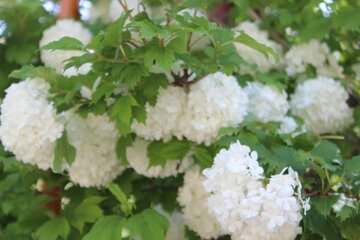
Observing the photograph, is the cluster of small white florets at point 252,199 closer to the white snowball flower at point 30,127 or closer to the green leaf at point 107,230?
the green leaf at point 107,230

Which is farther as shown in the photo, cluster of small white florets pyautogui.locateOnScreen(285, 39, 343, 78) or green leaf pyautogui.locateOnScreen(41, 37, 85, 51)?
cluster of small white florets pyautogui.locateOnScreen(285, 39, 343, 78)

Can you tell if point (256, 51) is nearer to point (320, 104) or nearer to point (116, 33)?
point (320, 104)

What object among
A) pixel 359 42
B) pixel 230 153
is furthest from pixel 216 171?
pixel 359 42

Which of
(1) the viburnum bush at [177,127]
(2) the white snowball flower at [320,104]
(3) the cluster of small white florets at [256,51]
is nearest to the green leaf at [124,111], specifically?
(1) the viburnum bush at [177,127]

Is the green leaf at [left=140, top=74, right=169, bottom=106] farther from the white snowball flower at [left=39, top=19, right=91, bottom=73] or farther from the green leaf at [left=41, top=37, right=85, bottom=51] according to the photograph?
the white snowball flower at [left=39, top=19, right=91, bottom=73]

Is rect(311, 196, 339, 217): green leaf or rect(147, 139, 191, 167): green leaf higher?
rect(311, 196, 339, 217): green leaf

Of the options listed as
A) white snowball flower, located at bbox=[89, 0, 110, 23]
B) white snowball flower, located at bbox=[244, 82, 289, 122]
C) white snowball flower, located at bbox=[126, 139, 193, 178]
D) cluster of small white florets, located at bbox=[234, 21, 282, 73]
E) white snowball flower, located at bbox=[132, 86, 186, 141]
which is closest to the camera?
white snowball flower, located at bbox=[132, 86, 186, 141]

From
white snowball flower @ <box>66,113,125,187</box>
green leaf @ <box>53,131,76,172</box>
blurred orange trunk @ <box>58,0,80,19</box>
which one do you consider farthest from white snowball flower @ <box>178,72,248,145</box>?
blurred orange trunk @ <box>58,0,80,19</box>
